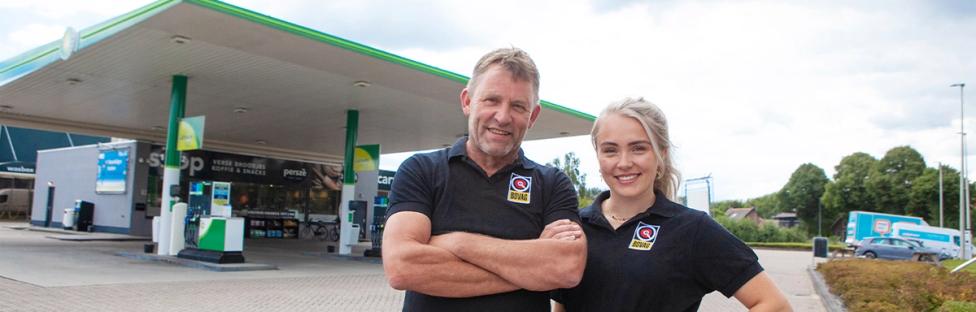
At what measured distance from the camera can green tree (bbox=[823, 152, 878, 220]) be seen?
62.8 m

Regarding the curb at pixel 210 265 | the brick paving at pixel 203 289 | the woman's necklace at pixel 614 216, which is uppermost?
the woman's necklace at pixel 614 216

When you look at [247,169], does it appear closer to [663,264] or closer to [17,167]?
[17,167]

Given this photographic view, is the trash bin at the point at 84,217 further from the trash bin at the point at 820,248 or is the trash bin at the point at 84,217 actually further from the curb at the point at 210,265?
the trash bin at the point at 820,248

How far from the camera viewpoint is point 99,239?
2097 cm

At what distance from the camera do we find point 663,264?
1.98 meters

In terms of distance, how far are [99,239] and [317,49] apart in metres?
13.4

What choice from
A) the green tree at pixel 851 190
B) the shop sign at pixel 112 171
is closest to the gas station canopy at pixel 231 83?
the shop sign at pixel 112 171

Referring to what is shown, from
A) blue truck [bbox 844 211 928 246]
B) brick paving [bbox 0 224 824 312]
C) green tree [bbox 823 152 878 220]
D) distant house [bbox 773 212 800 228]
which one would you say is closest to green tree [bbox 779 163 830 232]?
green tree [bbox 823 152 878 220]

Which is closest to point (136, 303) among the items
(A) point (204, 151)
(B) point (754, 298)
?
(B) point (754, 298)

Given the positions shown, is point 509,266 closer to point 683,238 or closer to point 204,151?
point 683,238

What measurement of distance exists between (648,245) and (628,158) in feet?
0.85

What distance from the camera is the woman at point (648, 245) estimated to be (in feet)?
6.45

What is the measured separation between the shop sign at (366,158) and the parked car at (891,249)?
2153cm

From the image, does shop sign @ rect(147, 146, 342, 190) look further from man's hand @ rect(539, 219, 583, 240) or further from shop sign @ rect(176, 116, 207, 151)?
man's hand @ rect(539, 219, 583, 240)
